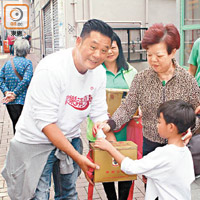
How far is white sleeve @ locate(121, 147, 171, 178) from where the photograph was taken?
2262 mm

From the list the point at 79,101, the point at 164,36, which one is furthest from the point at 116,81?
the point at 79,101

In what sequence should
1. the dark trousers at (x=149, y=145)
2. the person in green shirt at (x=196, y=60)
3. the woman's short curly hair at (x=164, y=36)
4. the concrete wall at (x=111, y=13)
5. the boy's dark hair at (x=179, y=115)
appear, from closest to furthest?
1. the boy's dark hair at (x=179, y=115)
2. the woman's short curly hair at (x=164, y=36)
3. the dark trousers at (x=149, y=145)
4. the person in green shirt at (x=196, y=60)
5. the concrete wall at (x=111, y=13)

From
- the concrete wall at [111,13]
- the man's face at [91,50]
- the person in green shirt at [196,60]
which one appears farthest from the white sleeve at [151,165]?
the concrete wall at [111,13]

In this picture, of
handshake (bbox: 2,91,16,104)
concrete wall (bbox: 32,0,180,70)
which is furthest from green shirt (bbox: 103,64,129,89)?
concrete wall (bbox: 32,0,180,70)

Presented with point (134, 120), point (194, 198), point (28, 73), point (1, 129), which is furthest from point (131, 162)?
point (1, 129)

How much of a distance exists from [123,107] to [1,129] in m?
4.66

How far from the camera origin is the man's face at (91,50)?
2248 millimetres

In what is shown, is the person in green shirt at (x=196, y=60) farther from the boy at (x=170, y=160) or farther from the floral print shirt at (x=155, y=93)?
the boy at (x=170, y=160)

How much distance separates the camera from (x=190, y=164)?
237 centimetres

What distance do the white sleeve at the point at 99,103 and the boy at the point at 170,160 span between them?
37 centimetres

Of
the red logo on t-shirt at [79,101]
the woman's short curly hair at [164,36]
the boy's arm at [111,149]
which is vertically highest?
the woman's short curly hair at [164,36]

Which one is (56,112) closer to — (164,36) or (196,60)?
(164,36)

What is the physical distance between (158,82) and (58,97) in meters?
0.86

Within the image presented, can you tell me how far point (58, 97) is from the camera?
2.24 metres
